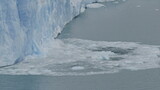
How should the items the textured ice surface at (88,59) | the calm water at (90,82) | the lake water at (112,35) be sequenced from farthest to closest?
the textured ice surface at (88,59) < the lake water at (112,35) < the calm water at (90,82)

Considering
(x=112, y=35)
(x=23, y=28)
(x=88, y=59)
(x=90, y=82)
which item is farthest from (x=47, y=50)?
(x=112, y=35)

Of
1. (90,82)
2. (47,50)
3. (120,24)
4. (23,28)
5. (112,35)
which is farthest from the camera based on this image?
(120,24)

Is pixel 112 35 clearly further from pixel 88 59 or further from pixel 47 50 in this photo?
pixel 88 59

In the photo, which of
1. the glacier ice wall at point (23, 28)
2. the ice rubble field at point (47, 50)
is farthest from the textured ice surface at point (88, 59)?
the glacier ice wall at point (23, 28)

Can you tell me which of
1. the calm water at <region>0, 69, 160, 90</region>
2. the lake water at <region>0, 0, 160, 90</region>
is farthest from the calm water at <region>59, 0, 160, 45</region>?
the calm water at <region>0, 69, 160, 90</region>

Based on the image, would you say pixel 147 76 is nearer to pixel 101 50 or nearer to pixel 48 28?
pixel 101 50

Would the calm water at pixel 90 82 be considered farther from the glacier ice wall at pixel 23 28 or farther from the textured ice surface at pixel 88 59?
the glacier ice wall at pixel 23 28

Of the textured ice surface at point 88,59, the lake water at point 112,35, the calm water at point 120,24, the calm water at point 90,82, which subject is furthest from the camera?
the calm water at point 120,24

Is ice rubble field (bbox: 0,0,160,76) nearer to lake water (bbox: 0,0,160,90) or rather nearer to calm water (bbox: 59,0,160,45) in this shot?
lake water (bbox: 0,0,160,90)
